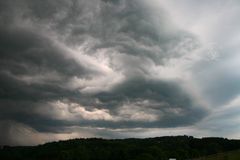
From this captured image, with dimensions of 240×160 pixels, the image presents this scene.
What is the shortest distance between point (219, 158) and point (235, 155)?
307 inches

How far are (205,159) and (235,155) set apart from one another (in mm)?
13629

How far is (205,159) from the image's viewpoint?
469 feet

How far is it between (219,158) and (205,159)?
5.89 meters

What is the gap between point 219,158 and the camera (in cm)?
14412

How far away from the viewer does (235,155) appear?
147m
